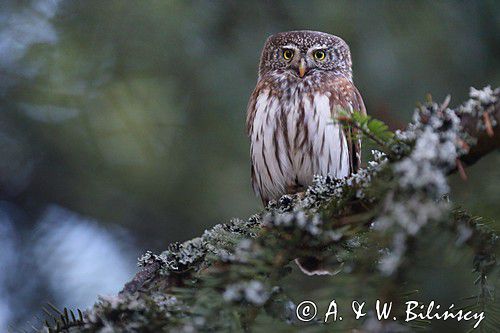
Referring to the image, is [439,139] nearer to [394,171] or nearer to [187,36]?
[394,171]

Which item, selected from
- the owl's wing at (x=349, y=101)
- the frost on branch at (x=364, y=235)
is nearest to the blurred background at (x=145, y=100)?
the owl's wing at (x=349, y=101)

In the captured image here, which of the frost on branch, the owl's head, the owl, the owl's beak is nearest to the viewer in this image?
the frost on branch

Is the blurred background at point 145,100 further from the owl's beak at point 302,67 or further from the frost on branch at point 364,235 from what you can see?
the frost on branch at point 364,235

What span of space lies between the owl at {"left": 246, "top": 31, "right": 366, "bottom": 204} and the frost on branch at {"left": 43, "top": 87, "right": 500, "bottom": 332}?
5.16 feet

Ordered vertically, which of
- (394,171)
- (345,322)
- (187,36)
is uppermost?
(187,36)

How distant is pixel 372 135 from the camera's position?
154cm

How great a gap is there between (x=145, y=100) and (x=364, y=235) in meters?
2.30

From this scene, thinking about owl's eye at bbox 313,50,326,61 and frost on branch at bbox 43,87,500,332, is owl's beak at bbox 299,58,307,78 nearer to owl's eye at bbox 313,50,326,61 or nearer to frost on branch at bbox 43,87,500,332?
owl's eye at bbox 313,50,326,61

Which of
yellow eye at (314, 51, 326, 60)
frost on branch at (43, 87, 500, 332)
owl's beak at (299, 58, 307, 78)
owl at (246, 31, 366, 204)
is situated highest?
yellow eye at (314, 51, 326, 60)

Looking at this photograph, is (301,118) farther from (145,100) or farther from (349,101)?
(145,100)

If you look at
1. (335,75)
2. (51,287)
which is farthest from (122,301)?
(335,75)

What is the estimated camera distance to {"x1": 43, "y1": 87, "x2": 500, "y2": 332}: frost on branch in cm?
120

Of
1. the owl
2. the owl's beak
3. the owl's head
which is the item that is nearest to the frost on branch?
the owl

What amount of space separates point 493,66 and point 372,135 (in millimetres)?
2375
